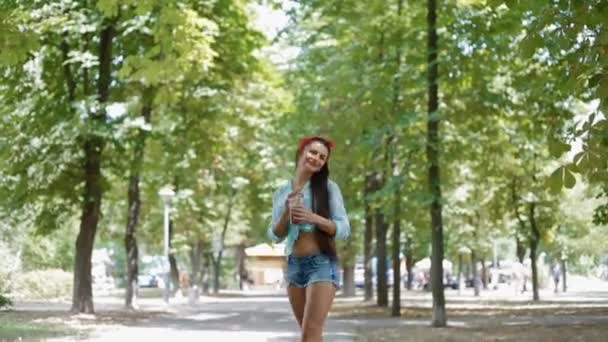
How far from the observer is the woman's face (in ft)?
17.9

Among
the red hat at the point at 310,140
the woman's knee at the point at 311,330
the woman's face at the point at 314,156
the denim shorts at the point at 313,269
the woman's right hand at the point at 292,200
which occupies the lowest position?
the woman's knee at the point at 311,330

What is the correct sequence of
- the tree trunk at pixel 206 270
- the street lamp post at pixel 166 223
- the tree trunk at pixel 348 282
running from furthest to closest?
the tree trunk at pixel 206 270, the tree trunk at pixel 348 282, the street lamp post at pixel 166 223

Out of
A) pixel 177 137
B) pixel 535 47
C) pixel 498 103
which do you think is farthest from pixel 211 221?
pixel 535 47

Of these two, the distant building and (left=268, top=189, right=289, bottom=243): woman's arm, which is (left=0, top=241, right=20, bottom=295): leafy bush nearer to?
the distant building

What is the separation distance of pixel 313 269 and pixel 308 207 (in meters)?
0.36

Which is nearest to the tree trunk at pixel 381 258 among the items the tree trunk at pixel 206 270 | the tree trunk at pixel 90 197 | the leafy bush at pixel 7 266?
the tree trunk at pixel 90 197

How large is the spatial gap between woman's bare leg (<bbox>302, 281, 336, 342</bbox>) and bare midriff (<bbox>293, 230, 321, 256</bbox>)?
0.20 metres

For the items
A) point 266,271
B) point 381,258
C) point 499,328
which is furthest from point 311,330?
point 266,271

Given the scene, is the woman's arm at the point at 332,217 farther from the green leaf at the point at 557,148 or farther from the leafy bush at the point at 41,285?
the leafy bush at the point at 41,285

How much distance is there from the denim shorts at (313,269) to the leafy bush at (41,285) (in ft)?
120

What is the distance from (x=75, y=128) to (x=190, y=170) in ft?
40.5

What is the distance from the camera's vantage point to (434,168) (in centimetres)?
1930

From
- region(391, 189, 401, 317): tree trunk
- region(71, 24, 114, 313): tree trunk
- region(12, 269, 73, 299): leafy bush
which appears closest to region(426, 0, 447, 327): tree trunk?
region(391, 189, 401, 317): tree trunk

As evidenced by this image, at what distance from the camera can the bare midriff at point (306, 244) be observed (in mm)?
5379
